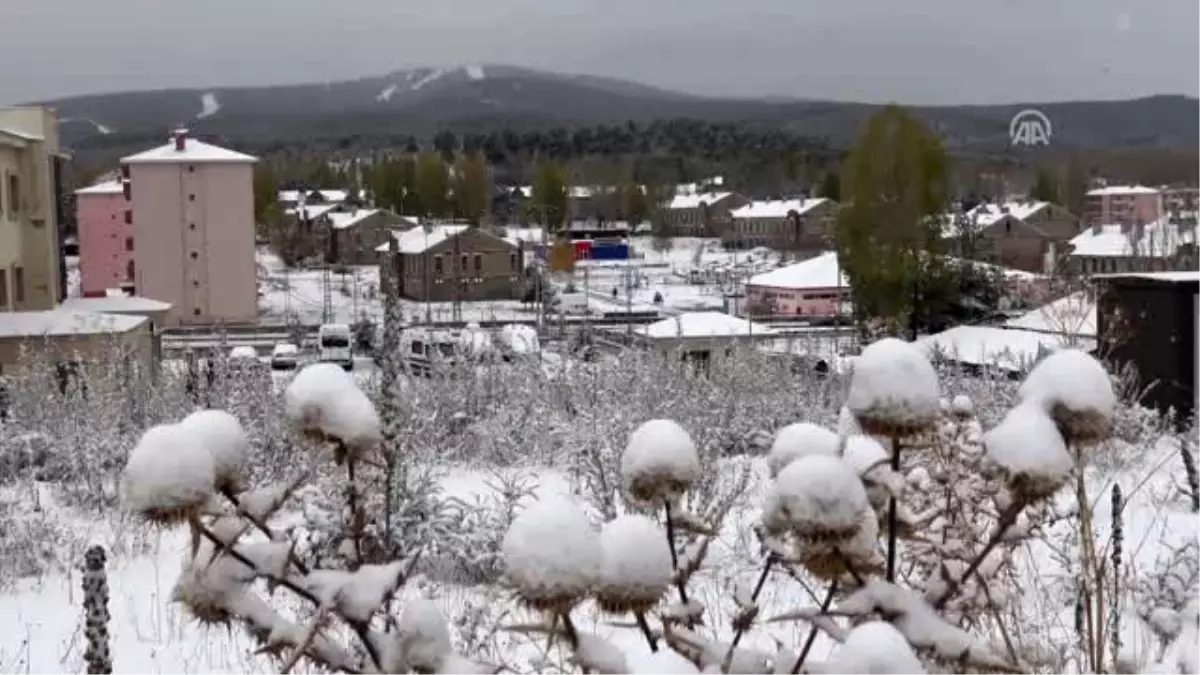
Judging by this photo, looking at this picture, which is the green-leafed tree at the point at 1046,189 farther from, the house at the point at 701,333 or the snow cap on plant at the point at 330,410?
the snow cap on plant at the point at 330,410

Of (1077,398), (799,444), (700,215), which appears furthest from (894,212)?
(700,215)

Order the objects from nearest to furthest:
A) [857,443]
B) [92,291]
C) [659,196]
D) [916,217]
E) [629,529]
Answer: [629,529]
[857,443]
[916,217]
[92,291]
[659,196]

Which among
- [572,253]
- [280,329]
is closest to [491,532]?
[280,329]

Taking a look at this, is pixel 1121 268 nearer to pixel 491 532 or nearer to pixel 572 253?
pixel 572 253

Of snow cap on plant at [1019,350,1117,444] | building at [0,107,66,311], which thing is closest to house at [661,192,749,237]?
building at [0,107,66,311]

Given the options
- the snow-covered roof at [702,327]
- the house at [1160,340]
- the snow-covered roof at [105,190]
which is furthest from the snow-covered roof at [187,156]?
the house at [1160,340]

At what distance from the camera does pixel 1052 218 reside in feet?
154

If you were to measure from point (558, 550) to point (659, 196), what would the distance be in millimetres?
66149

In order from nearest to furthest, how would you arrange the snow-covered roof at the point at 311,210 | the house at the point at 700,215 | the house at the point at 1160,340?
the house at the point at 1160,340, the snow-covered roof at the point at 311,210, the house at the point at 700,215

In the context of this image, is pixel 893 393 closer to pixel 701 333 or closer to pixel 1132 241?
pixel 701 333

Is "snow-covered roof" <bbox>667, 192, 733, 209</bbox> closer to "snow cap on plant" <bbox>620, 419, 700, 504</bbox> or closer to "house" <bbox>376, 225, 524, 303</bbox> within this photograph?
"house" <bbox>376, 225, 524, 303</bbox>

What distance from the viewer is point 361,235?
4759 cm

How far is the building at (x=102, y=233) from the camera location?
111ft

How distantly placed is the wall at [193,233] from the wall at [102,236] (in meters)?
5.01
